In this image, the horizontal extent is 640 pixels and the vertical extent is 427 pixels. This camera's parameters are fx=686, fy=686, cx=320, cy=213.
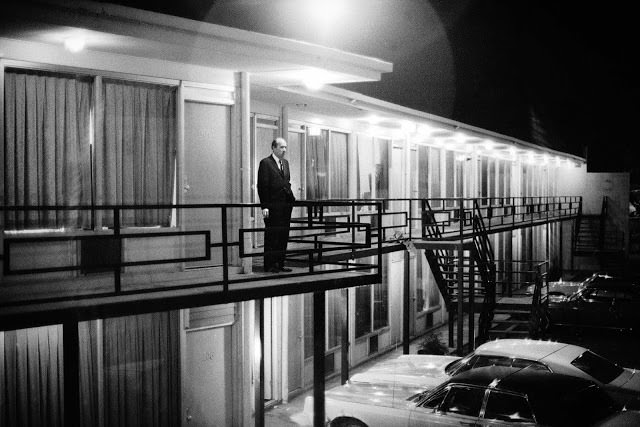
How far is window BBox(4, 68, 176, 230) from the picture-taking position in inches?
340

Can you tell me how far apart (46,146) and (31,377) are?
9.63 ft

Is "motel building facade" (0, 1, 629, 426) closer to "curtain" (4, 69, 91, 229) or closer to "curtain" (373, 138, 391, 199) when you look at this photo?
"curtain" (4, 69, 91, 229)

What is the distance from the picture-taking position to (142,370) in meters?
9.76

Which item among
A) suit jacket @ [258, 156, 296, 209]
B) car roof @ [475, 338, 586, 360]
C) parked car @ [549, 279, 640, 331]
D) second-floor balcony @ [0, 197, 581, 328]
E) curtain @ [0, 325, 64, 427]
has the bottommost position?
parked car @ [549, 279, 640, 331]

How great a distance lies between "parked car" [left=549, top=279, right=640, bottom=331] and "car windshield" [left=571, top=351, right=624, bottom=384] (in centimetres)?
896

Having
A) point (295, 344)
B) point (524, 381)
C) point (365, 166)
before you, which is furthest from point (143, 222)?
point (365, 166)

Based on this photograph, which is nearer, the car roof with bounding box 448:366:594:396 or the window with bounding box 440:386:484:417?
the car roof with bounding box 448:366:594:396

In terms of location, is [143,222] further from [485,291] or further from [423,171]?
[423,171]

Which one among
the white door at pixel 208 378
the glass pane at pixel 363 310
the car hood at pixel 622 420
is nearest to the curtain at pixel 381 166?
the glass pane at pixel 363 310

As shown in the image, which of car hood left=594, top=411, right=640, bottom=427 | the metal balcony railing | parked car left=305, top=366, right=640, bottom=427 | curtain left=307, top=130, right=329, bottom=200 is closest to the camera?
the metal balcony railing

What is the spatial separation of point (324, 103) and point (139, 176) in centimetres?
598

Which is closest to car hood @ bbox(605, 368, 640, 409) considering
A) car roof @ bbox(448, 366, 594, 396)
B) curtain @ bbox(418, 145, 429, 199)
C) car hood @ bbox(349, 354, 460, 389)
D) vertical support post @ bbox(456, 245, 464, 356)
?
car roof @ bbox(448, 366, 594, 396)

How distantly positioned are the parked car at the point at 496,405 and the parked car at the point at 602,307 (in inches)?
456

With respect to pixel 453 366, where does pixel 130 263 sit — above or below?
above
